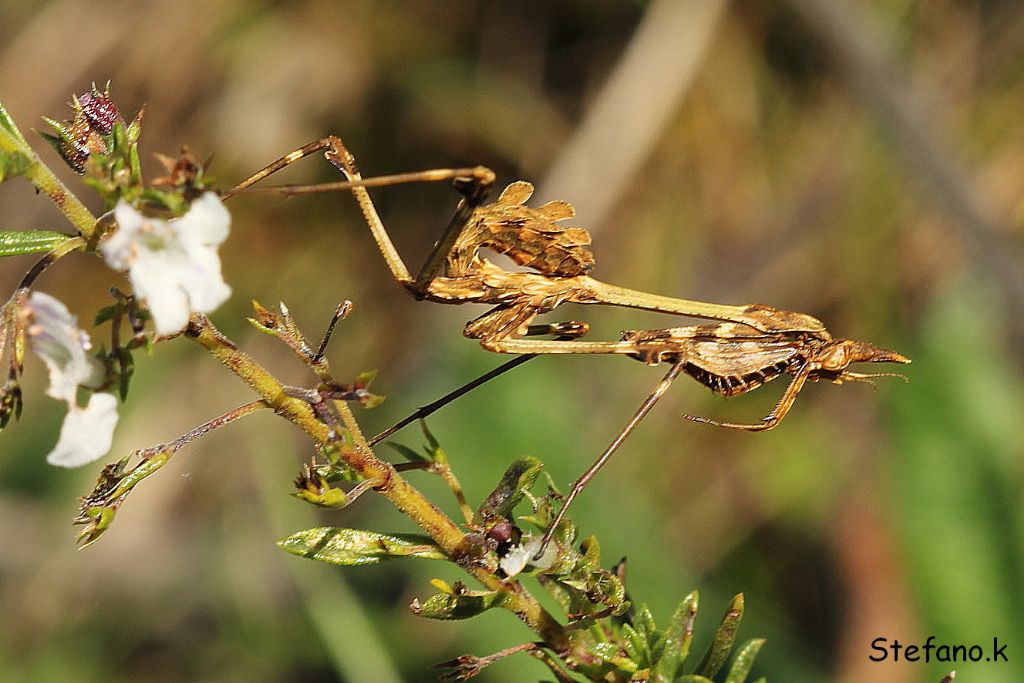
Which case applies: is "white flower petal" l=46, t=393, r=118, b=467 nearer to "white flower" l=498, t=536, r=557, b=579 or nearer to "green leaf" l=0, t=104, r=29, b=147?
"green leaf" l=0, t=104, r=29, b=147

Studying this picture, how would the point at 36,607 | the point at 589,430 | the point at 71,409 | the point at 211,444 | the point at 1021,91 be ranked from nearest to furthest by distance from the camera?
the point at 71,409 → the point at 36,607 → the point at 589,430 → the point at 1021,91 → the point at 211,444

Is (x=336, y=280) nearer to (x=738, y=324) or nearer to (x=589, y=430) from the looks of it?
(x=589, y=430)

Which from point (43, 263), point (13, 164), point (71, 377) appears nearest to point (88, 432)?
point (71, 377)

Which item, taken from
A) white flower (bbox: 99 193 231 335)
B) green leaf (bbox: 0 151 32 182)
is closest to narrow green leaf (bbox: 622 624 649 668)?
white flower (bbox: 99 193 231 335)

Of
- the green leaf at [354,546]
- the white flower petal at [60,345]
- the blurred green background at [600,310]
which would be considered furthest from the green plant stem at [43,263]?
the blurred green background at [600,310]

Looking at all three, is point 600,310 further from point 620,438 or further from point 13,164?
point 13,164

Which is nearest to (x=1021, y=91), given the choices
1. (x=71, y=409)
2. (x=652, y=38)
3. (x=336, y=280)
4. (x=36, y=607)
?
(x=652, y=38)
